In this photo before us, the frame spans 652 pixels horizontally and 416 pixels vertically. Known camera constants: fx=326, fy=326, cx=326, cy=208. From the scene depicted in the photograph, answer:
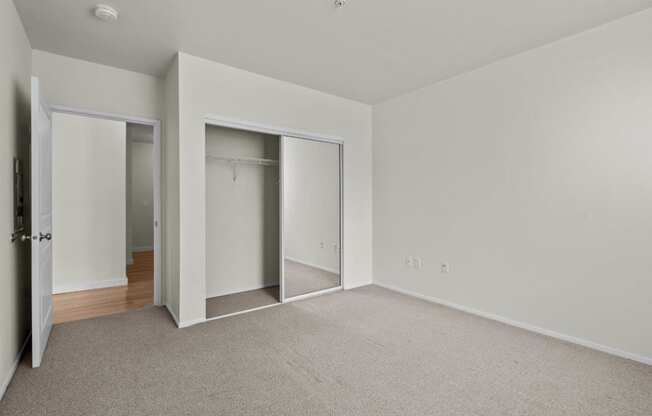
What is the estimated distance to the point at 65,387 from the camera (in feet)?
6.86

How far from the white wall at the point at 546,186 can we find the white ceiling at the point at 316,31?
314mm

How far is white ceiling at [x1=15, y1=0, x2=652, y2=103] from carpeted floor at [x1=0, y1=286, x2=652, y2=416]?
2586 mm

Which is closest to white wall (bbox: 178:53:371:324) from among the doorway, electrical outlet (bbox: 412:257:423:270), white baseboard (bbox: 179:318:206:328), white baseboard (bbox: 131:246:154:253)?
white baseboard (bbox: 179:318:206:328)

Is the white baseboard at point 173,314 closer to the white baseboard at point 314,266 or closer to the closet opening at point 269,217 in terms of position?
the closet opening at point 269,217

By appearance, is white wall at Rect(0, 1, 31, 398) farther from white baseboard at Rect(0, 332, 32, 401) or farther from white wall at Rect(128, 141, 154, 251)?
white wall at Rect(128, 141, 154, 251)

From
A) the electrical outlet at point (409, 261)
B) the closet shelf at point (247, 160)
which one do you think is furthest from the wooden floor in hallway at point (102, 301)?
the electrical outlet at point (409, 261)

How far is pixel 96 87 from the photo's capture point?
130 inches

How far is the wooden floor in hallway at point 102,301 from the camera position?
3.49 metres

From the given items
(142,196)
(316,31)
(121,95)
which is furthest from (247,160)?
(142,196)

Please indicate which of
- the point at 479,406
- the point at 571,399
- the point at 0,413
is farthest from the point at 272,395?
the point at 571,399

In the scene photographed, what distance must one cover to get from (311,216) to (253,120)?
1.41 meters

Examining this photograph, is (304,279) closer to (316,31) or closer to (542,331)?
(542,331)

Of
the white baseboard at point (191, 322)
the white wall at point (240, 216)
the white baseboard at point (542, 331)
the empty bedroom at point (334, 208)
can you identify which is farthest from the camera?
the white wall at point (240, 216)

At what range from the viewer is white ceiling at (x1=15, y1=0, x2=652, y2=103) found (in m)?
2.38
